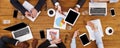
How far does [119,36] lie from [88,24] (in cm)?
43

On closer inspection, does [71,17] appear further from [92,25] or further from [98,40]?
[98,40]

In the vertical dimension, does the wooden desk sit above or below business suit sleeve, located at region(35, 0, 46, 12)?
below

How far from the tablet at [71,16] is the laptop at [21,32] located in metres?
0.52

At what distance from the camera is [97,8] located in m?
4.41

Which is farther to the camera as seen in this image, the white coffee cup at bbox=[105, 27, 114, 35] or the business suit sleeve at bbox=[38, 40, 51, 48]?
the white coffee cup at bbox=[105, 27, 114, 35]

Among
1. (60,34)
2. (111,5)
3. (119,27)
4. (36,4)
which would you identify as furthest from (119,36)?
(36,4)

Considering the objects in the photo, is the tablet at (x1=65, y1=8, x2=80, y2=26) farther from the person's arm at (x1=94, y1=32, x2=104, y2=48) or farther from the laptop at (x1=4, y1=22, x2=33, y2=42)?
the laptop at (x1=4, y1=22, x2=33, y2=42)

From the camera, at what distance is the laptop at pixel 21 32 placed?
4.39m

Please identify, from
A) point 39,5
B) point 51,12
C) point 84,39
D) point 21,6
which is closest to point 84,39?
point 84,39

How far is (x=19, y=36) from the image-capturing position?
14.5ft

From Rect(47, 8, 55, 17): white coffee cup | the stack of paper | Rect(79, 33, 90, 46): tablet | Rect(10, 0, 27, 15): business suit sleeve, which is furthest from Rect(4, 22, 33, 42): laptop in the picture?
the stack of paper

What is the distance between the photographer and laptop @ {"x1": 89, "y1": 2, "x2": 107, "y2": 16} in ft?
14.5

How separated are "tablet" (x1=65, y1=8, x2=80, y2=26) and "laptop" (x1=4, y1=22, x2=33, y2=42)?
0.52 metres

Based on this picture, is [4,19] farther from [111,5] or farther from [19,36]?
[111,5]
